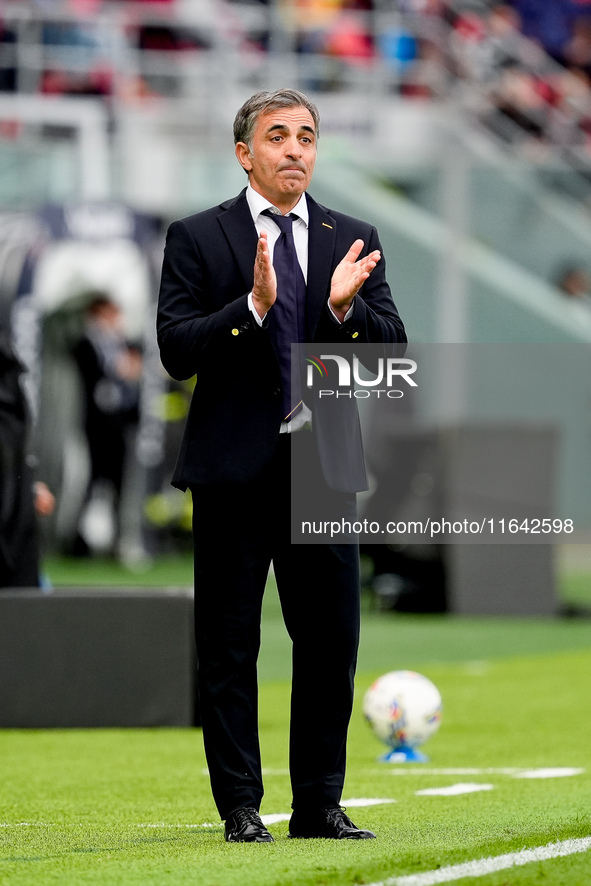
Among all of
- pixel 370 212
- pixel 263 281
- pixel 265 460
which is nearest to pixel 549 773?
pixel 265 460

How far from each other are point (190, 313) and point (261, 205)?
1.19 ft

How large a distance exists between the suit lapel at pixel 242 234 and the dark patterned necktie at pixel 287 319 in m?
0.07

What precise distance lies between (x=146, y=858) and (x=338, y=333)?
142cm

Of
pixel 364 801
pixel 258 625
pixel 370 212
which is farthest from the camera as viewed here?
pixel 370 212

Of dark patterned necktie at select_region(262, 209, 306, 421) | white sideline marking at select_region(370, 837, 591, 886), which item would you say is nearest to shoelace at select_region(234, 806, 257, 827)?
white sideline marking at select_region(370, 837, 591, 886)

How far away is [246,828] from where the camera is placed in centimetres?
454

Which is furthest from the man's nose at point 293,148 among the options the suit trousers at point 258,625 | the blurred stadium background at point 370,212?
the blurred stadium background at point 370,212

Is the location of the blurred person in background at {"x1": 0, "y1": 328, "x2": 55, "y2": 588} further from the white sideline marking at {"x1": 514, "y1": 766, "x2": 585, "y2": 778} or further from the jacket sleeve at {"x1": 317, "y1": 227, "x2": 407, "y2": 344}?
the jacket sleeve at {"x1": 317, "y1": 227, "x2": 407, "y2": 344}

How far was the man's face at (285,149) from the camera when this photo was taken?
455 centimetres

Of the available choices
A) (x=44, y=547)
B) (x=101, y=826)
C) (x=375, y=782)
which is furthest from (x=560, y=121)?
(x=101, y=826)

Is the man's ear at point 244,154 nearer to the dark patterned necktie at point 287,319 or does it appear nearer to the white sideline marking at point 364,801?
the dark patterned necktie at point 287,319

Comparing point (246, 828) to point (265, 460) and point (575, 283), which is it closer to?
point (265, 460)

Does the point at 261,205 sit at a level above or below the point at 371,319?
above

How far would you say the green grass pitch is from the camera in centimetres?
405
